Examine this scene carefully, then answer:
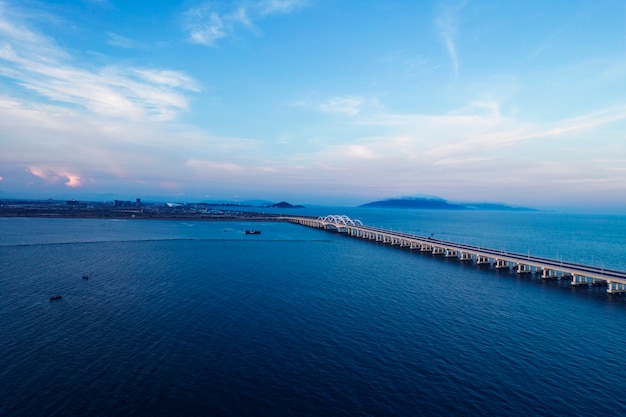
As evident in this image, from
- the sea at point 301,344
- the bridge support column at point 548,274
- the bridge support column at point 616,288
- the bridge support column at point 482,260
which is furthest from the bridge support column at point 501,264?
the bridge support column at point 616,288

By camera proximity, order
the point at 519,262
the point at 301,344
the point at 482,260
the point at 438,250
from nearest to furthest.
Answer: the point at 301,344
the point at 519,262
the point at 482,260
the point at 438,250

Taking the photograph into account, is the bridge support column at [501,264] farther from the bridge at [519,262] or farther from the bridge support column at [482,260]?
the bridge support column at [482,260]

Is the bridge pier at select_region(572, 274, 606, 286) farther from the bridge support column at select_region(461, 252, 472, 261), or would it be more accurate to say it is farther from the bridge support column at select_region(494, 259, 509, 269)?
the bridge support column at select_region(461, 252, 472, 261)

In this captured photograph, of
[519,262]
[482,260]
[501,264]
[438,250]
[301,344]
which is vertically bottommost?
[301,344]

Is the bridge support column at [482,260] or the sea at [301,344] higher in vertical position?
the bridge support column at [482,260]

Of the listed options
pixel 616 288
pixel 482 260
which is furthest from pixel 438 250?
pixel 616 288

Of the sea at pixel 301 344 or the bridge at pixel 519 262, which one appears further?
the bridge at pixel 519 262

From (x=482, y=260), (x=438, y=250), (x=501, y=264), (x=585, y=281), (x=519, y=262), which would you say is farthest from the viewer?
(x=438, y=250)

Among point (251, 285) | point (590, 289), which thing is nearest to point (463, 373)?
point (251, 285)

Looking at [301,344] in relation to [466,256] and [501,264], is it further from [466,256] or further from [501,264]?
[466,256]
